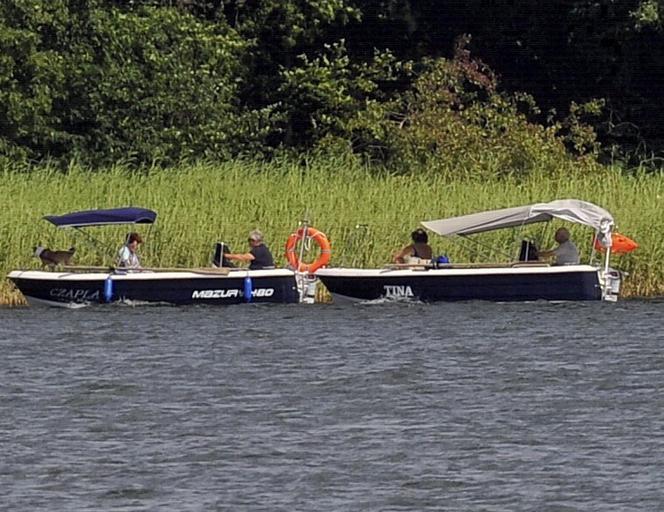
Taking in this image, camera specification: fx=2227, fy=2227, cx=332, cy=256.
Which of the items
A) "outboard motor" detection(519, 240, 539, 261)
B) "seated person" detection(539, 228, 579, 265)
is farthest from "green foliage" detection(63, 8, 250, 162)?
"seated person" detection(539, 228, 579, 265)

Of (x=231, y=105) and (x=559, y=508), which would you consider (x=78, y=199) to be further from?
(x=559, y=508)

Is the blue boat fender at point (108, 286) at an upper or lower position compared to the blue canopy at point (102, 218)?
lower

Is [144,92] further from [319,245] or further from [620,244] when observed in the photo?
[620,244]

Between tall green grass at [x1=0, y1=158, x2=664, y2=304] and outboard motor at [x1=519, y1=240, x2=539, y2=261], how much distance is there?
1317 mm

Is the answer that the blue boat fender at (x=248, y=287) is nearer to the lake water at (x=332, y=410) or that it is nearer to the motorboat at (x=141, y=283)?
the motorboat at (x=141, y=283)

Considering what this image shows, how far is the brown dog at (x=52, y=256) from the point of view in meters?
28.0

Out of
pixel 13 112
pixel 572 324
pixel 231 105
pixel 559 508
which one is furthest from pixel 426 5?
pixel 559 508

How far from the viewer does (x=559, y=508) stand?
46.0 feet

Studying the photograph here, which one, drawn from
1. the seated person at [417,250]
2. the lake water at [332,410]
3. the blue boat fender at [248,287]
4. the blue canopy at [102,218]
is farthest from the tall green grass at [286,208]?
the lake water at [332,410]

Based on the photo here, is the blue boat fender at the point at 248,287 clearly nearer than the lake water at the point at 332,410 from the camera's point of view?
No

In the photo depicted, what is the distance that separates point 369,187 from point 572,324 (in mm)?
6827

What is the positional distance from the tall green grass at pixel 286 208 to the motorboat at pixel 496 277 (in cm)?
156

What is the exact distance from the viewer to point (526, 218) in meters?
28.5

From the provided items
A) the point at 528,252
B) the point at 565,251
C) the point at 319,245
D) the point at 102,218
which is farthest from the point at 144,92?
the point at 565,251
